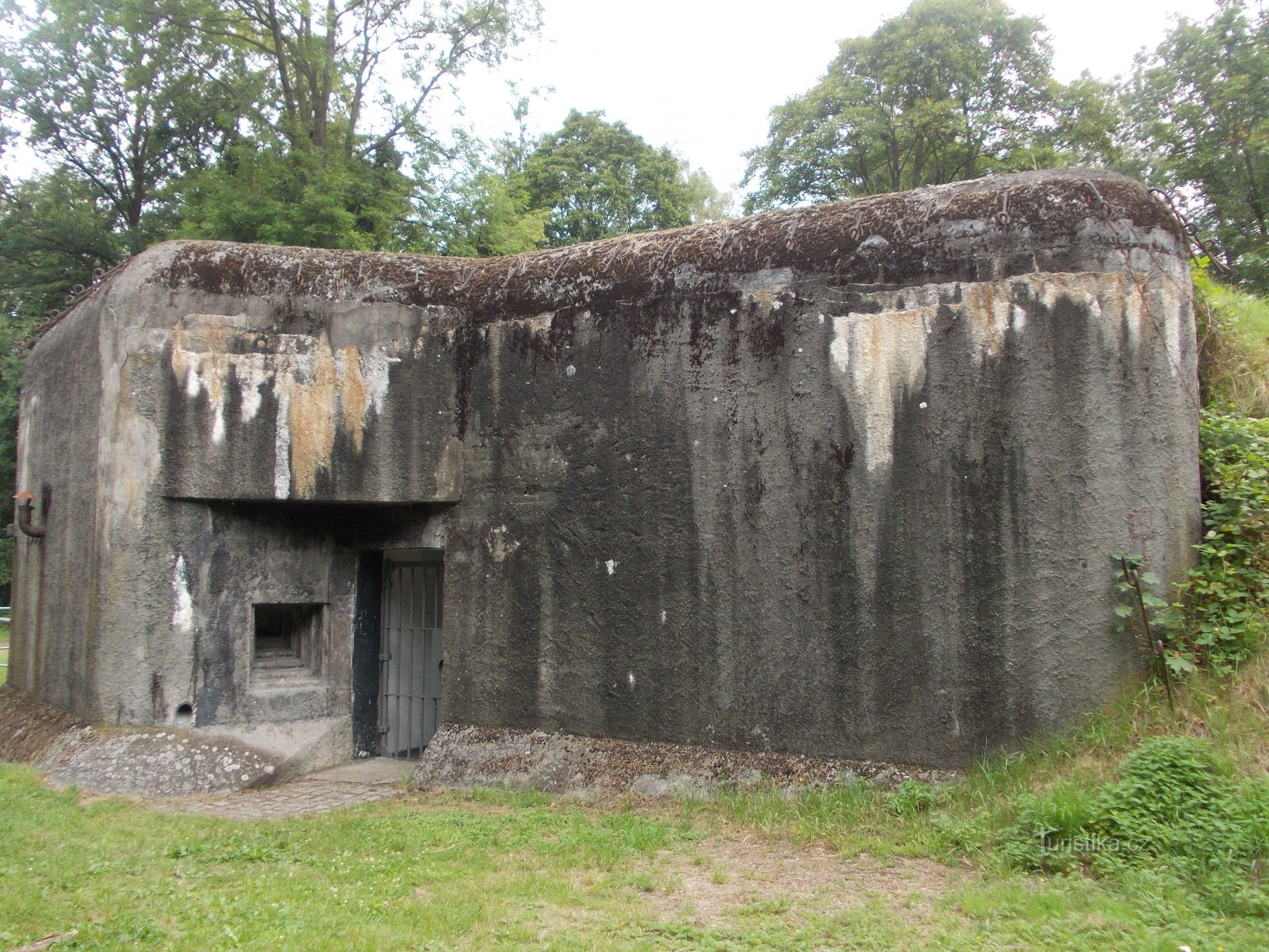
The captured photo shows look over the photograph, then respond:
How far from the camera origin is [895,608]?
16.7 ft

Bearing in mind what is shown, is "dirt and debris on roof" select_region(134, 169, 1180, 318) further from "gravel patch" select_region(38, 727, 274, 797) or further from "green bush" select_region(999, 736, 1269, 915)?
"gravel patch" select_region(38, 727, 274, 797)

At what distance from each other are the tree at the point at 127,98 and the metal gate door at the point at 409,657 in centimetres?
1314

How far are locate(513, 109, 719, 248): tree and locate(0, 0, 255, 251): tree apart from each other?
777 cm

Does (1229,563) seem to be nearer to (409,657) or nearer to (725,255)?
(725,255)

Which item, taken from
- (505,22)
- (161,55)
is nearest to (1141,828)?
(505,22)

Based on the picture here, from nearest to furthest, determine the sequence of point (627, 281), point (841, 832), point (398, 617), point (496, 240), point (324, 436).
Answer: point (841, 832) < point (627, 281) < point (324, 436) < point (398, 617) < point (496, 240)

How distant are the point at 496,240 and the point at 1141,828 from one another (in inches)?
594

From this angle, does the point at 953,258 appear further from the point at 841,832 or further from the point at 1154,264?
the point at 841,832

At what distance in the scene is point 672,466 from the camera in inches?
231

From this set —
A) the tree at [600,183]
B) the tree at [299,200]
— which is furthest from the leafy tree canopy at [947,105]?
the tree at [299,200]

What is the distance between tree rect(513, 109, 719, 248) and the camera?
23656mm

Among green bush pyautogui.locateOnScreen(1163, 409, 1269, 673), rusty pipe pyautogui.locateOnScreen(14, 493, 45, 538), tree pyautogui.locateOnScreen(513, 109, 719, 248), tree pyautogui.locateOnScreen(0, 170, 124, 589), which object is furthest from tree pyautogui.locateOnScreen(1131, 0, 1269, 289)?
tree pyautogui.locateOnScreen(0, 170, 124, 589)

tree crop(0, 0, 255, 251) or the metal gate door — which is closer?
the metal gate door

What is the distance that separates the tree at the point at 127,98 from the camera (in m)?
17.3
